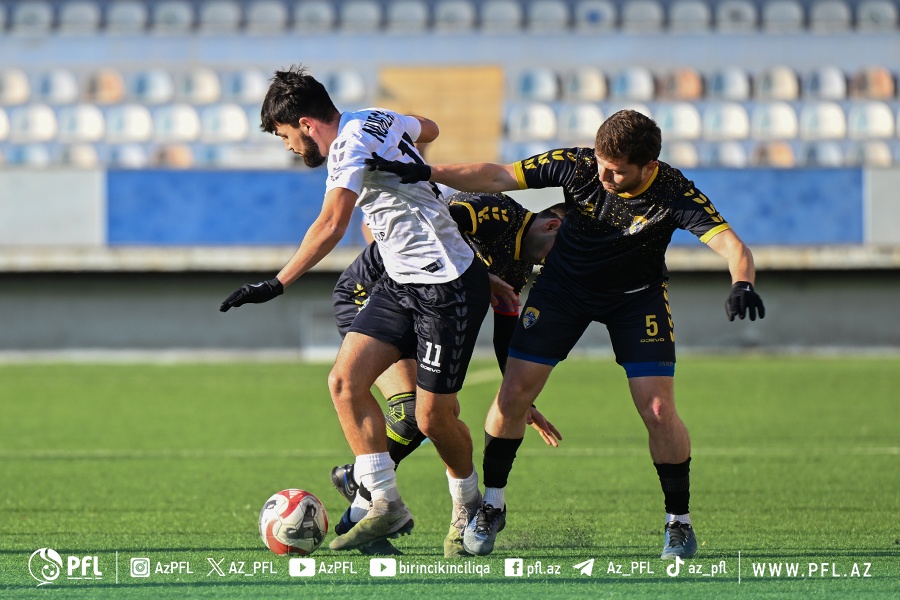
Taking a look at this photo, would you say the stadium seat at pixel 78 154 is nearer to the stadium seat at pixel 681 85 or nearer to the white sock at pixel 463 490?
the stadium seat at pixel 681 85

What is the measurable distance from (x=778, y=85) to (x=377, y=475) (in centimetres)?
1920

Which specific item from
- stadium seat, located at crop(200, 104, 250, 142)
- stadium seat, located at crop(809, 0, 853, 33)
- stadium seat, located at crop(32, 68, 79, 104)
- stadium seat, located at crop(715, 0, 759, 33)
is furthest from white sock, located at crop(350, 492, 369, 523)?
stadium seat, located at crop(809, 0, 853, 33)

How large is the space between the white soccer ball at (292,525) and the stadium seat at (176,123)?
18.0 metres

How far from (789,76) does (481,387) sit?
411 inches

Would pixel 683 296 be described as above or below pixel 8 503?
below

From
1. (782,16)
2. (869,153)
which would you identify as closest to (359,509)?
(869,153)

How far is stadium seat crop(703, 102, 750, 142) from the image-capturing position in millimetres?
22953

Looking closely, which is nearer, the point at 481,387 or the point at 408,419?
the point at 408,419

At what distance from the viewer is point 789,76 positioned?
23422 millimetres

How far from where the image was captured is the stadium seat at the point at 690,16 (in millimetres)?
23797

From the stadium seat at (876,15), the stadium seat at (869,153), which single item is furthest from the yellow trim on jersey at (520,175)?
the stadium seat at (876,15)

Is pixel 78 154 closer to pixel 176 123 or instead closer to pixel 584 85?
pixel 176 123

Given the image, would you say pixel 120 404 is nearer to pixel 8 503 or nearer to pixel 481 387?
pixel 481 387

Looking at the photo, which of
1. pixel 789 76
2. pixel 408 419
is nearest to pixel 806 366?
pixel 789 76
